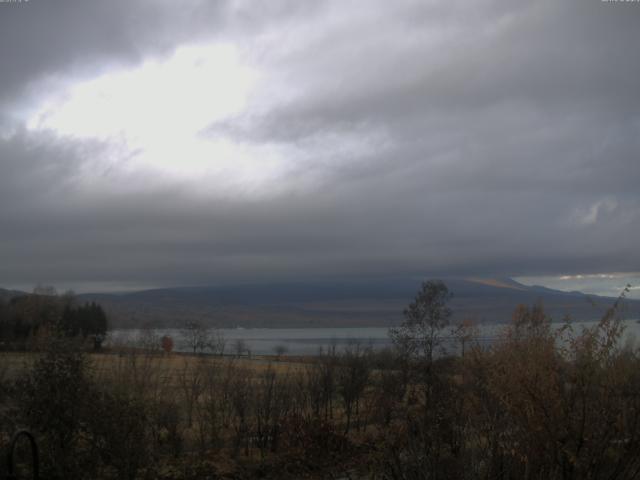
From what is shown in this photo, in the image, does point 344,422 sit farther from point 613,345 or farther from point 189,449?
point 613,345

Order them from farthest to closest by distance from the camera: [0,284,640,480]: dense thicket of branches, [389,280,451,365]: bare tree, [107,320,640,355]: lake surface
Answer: [389,280,451,365]: bare tree, [107,320,640,355]: lake surface, [0,284,640,480]: dense thicket of branches

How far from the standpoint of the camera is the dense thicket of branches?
827cm

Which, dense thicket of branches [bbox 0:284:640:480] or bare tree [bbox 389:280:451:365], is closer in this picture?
dense thicket of branches [bbox 0:284:640:480]

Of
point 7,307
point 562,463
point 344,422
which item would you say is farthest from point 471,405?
point 7,307

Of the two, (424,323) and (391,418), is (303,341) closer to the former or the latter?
(424,323)

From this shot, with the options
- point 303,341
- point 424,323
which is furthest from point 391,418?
point 303,341

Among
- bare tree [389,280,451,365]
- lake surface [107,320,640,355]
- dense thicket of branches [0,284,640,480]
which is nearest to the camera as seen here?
dense thicket of branches [0,284,640,480]

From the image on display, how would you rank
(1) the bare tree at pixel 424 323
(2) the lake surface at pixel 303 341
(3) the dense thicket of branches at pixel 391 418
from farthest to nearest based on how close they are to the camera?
(1) the bare tree at pixel 424 323 → (2) the lake surface at pixel 303 341 → (3) the dense thicket of branches at pixel 391 418

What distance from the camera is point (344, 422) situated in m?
27.2

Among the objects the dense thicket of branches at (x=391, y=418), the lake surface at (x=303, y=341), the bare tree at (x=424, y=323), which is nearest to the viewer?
the dense thicket of branches at (x=391, y=418)

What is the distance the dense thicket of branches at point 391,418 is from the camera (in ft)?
27.1

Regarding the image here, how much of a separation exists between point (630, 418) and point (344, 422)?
65.5 feet

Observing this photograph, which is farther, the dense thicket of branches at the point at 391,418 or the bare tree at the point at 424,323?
the bare tree at the point at 424,323

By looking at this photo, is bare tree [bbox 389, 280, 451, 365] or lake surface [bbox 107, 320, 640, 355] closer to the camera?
lake surface [bbox 107, 320, 640, 355]
